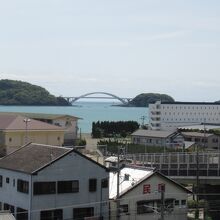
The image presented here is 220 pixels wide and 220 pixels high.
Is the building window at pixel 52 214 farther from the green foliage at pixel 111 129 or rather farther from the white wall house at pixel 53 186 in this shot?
the green foliage at pixel 111 129

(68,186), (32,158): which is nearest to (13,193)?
(32,158)

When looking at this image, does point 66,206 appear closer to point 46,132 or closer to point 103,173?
point 103,173

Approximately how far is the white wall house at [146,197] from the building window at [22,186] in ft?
14.1

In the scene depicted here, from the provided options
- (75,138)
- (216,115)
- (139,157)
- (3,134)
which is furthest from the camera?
(216,115)

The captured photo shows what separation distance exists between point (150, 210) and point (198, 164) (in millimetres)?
8349

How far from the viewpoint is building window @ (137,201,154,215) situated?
88.0 feet

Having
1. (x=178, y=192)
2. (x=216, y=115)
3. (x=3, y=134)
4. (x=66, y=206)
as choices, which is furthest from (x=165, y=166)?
(x=216, y=115)

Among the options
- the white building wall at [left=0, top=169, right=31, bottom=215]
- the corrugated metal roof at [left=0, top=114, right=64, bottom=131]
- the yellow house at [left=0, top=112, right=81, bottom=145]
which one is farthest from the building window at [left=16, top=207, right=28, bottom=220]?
the yellow house at [left=0, top=112, right=81, bottom=145]

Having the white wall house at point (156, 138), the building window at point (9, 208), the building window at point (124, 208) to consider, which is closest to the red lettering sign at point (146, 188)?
the building window at point (124, 208)

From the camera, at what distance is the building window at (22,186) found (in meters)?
24.9

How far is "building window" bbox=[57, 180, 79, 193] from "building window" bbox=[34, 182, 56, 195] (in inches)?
12.1

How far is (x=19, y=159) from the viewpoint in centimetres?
2694

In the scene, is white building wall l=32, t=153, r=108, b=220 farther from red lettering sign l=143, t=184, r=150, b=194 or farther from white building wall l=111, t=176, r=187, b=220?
red lettering sign l=143, t=184, r=150, b=194

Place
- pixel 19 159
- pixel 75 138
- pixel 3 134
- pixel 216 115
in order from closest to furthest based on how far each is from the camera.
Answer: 1. pixel 19 159
2. pixel 3 134
3. pixel 75 138
4. pixel 216 115
